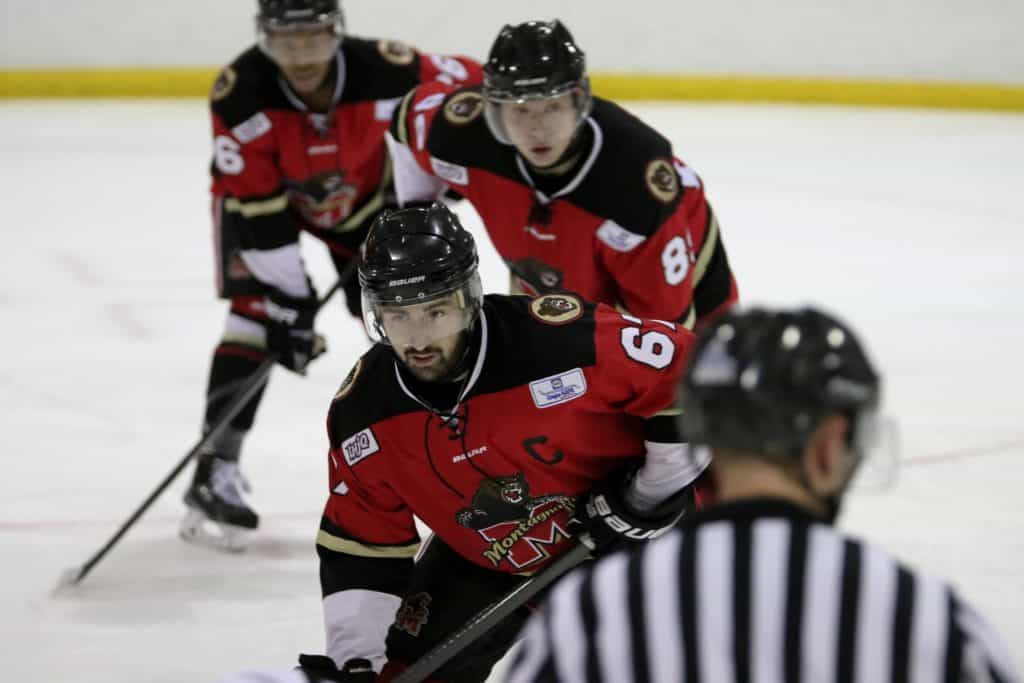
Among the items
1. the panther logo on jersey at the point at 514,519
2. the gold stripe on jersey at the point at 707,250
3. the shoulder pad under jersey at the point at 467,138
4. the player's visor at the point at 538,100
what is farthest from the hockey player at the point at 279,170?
the panther logo on jersey at the point at 514,519

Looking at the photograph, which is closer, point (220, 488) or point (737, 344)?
point (737, 344)

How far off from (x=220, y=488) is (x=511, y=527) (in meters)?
1.36

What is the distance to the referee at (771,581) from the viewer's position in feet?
4.19

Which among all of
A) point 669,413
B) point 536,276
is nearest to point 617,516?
point 669,413

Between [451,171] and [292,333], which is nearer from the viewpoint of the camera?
[451,171]

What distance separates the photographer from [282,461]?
165 inches

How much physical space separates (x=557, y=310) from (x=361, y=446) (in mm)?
368

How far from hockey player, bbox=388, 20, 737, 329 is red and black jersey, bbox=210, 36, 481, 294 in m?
0.50

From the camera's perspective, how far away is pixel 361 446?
7.96 ft

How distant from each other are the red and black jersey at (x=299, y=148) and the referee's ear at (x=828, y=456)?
2.59m

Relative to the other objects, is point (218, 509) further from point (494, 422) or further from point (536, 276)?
point (494, 422)

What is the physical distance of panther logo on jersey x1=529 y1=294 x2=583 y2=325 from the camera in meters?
2.45

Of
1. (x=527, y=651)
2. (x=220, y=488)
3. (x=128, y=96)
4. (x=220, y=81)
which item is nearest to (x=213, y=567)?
(x=220, y=488)

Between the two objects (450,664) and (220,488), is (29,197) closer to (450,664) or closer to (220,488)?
(220,488)
